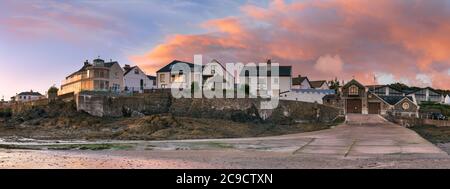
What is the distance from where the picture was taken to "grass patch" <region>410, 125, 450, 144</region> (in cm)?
4058

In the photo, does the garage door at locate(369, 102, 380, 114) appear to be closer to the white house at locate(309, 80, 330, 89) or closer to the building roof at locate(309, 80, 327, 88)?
the white house at locate(309, 80, 330, 89)

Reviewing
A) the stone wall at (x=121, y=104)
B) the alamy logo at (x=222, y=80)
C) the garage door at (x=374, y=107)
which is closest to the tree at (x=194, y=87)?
the alamy logo at (x=222, y=80)

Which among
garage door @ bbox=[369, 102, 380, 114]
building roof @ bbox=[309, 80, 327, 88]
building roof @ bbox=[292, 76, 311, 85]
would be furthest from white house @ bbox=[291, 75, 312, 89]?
garage door @ bbox=[369, 102, 380, 114]

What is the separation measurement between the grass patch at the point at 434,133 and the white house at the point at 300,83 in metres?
32.7

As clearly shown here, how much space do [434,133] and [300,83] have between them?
40.4 metres

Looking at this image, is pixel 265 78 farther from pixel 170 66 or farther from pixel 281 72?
pixel 170 66

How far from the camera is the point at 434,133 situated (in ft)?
154

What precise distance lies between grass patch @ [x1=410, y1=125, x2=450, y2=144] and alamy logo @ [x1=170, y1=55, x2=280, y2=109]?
21.8 m

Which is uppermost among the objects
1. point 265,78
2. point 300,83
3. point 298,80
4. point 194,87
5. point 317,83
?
point 265,78

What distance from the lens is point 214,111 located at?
6234 centimetres

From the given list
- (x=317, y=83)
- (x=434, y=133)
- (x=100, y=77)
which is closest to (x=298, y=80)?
(x=317, y=83)
